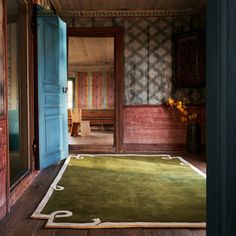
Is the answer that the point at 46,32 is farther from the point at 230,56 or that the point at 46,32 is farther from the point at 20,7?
the point at 230,56

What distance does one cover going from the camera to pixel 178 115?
6.13 m

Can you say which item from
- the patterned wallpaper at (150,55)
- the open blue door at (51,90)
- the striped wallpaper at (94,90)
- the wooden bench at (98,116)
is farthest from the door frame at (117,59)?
the striped wallpaper at (94,90)

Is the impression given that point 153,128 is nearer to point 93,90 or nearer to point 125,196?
point 125,196

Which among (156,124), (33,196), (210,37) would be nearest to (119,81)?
(156,124)

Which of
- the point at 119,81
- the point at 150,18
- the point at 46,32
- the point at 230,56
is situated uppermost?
the point at 150,18

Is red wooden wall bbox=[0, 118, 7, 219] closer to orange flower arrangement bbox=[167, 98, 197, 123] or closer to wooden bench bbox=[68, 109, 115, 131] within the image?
orange flower arrangement bbox=[167, 98, 197, 123]

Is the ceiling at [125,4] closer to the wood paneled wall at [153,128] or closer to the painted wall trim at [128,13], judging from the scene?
the painted wall trim at [128,13]

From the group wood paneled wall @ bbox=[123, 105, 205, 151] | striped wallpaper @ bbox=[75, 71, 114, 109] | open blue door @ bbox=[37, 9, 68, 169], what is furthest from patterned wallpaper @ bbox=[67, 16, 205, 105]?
striped wallpaper @ bbox=[75, 71, 114, 109]

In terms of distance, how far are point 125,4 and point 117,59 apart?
1.02 m

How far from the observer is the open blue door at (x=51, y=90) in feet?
14.0

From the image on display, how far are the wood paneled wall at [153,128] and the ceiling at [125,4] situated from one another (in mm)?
1908

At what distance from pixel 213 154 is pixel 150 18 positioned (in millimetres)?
5588

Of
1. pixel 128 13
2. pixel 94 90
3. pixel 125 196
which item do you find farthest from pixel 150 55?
pixel 94 90

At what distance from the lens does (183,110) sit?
5934mm
